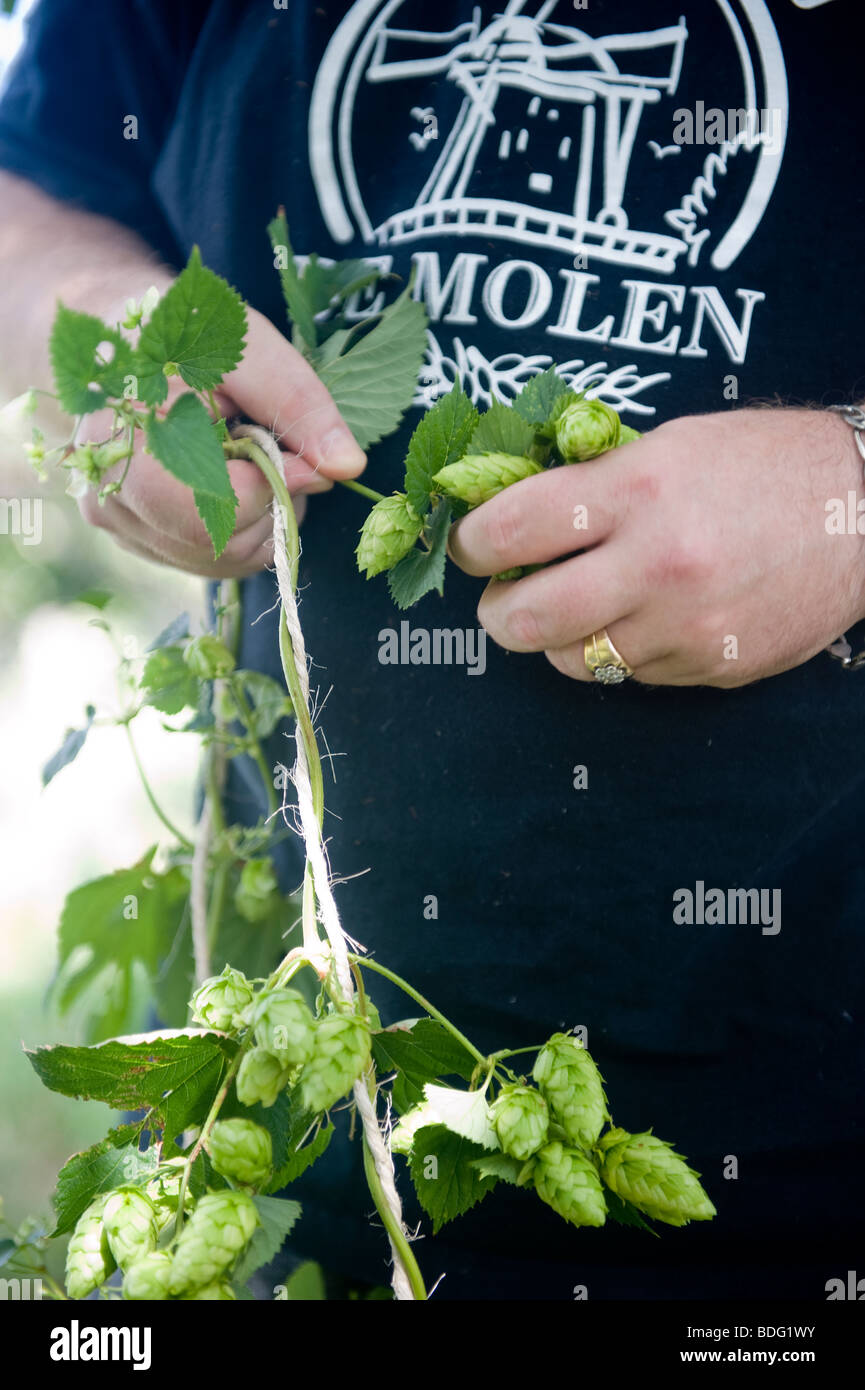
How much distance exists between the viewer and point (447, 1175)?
0.30 metres

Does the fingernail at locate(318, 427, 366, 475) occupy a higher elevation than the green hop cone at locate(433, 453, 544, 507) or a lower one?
higher

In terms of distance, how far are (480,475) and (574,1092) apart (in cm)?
20

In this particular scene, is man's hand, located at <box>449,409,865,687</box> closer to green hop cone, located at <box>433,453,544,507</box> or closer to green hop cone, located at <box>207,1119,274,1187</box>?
green hop cone, located at <box>433,453,544,507</box>

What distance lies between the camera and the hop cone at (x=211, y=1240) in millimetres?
223

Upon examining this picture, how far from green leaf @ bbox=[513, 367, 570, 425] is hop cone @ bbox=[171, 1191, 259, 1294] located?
0.27 metres

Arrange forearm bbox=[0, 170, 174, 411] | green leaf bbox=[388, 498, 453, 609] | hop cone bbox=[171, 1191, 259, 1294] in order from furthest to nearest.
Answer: forearm bbox=[0, 170, 174, 411], green leaf bbox=[388, 498, 453, 609], hop cone bbox=[171, 1191, 259, 1294]

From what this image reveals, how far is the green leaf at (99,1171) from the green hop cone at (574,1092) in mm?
122

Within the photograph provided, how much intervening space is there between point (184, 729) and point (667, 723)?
0.25 m

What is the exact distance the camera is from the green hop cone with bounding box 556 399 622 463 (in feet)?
1.05

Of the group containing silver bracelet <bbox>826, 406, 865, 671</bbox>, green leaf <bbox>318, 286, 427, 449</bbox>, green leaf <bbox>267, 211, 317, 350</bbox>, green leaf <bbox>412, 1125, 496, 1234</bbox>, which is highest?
green leaf <bbox>267, 211, 317, 350</bbox>

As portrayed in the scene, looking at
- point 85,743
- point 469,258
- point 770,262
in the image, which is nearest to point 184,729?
point 85,743

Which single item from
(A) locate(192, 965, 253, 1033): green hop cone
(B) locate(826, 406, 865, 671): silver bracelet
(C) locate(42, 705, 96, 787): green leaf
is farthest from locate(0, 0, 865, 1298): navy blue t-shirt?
(A) locate(192, 965, 253, 1033): green hop cone

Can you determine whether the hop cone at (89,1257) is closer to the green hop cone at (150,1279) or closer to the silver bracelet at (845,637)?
the green hop cone at (150,1279)

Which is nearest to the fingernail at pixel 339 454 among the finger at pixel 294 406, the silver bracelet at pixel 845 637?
the finger at pixel 294 406
